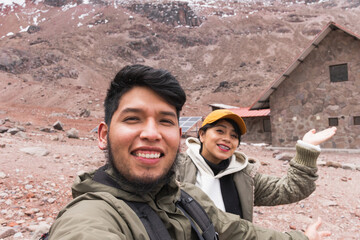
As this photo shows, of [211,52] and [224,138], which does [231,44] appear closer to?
[211,52]

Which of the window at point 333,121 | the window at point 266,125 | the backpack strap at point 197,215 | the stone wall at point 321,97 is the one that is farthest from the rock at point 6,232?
the window at point 266,125

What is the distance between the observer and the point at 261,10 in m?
73.3

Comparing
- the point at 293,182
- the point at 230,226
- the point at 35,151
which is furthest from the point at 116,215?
the point at 35,151

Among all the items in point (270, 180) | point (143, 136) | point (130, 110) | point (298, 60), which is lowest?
point (270, 180)

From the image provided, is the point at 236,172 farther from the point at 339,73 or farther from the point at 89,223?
the point at 339,73

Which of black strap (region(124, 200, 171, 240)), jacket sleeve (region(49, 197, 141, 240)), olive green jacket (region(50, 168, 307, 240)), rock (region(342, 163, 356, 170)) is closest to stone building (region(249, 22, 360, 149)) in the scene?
rock (region(342, 163, 356, 170))

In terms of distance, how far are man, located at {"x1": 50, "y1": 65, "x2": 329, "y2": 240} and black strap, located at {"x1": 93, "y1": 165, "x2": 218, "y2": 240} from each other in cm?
2

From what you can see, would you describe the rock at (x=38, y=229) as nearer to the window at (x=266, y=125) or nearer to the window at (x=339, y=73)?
the window at (x=339, y=73)

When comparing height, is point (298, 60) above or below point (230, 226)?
above

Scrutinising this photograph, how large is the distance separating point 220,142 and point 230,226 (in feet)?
3.24

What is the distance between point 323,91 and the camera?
1253cm

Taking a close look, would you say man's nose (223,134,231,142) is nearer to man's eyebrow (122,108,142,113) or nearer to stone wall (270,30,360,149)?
man's eyebrow (122,108,142,113)

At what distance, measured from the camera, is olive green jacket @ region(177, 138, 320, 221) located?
7.28 feet

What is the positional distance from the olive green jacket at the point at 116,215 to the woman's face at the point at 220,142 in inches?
34.7
